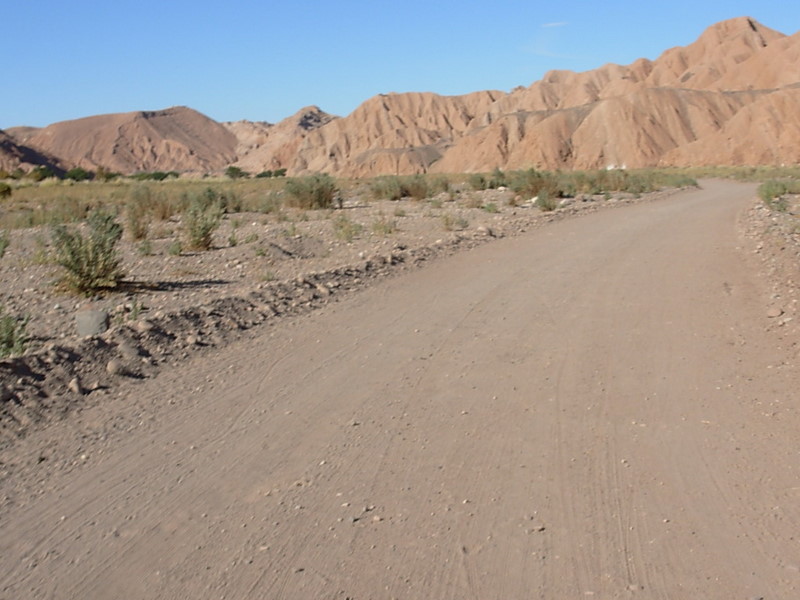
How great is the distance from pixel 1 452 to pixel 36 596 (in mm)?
2312

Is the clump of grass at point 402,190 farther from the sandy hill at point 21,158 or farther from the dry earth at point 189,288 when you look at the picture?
the sandy hill at point 21,158

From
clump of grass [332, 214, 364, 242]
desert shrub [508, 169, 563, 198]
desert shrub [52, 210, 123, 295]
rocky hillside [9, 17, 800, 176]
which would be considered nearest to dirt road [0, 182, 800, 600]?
desert shrub [52, 210, 123, 295]

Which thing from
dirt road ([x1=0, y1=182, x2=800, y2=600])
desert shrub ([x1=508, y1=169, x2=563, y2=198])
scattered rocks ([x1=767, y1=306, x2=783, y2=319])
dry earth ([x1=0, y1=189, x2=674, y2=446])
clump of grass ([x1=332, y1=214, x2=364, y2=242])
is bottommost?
dirt road ([x1=0, y1=182, x2=800, y2=600])

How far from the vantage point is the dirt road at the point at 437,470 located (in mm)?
4285

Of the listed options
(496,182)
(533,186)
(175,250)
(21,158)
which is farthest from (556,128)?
(21,158)

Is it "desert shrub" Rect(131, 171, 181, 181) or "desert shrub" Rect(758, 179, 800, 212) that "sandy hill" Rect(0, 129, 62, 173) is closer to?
"desert shrub" Rect(131, 171, 181, 181)

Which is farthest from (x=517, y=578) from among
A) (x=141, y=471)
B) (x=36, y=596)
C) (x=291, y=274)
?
(x=291, y=274)

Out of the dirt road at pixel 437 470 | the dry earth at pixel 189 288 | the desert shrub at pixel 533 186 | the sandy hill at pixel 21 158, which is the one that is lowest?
the dirt road at pixel 437 470

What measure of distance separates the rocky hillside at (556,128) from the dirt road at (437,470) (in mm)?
81521

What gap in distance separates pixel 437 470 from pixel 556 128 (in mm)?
100099

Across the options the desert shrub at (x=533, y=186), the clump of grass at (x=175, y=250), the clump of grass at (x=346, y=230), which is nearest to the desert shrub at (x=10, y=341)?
the clump of grass at (x=175, y=250)

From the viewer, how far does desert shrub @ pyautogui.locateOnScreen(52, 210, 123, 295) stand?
12.8 m

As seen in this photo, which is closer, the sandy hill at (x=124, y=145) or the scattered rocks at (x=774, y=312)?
the scattered rocks at (x=774, y=312)

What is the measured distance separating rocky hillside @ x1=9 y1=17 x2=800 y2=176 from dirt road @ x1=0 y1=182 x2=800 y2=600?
267 ft
